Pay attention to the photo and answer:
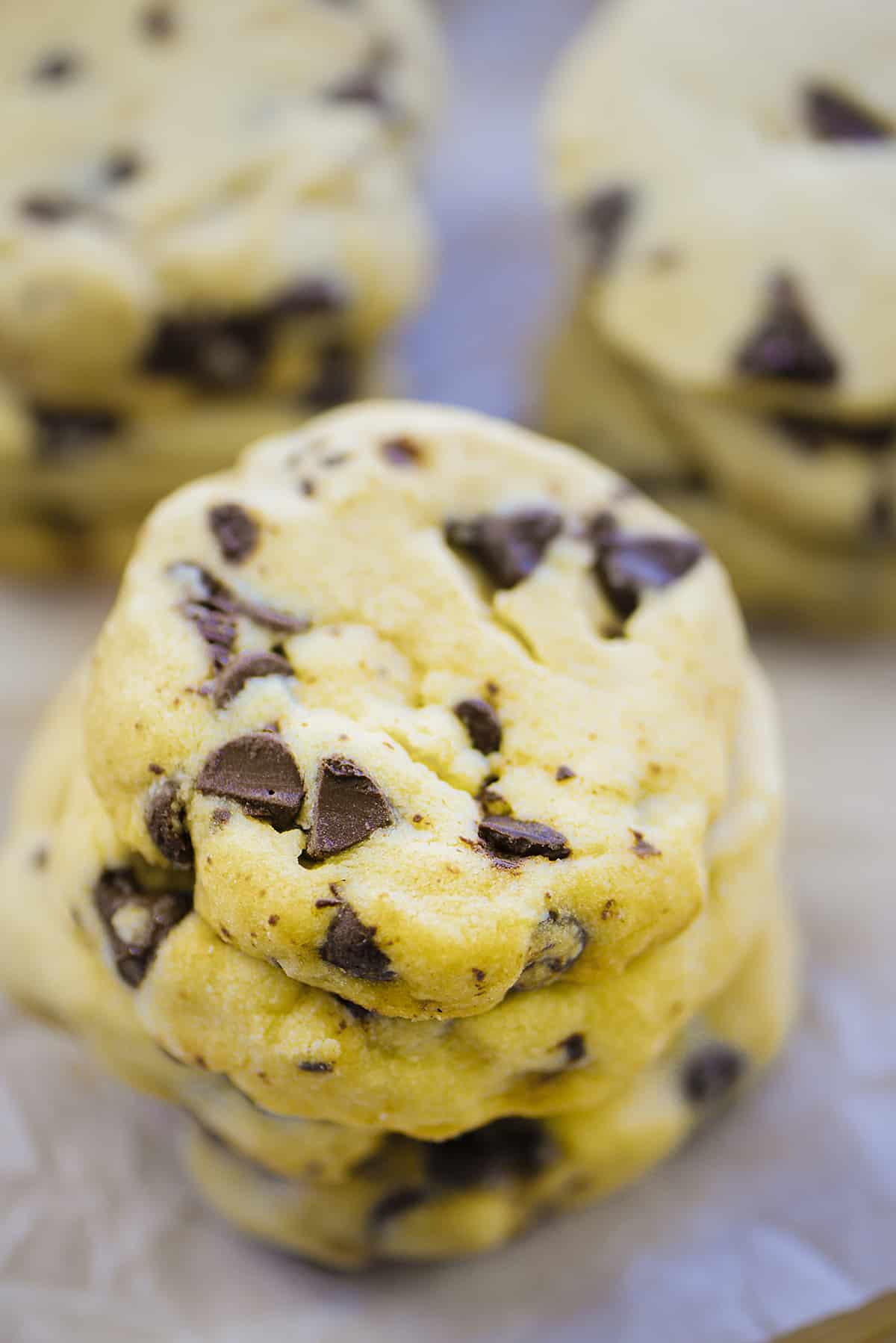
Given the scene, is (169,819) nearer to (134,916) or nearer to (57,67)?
(134,916)

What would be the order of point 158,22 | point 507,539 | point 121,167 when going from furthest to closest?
1. point 158,22
2. point 121,167
3. point 507,539

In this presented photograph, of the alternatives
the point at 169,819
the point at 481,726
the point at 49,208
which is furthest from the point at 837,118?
Result: the point at 169,819

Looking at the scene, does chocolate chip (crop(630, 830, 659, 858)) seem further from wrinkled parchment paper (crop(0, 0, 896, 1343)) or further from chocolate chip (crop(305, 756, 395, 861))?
wrinkled parchment paper (crop(0, 0, 896, 1343))

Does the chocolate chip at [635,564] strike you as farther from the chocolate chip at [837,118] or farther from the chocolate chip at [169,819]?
the chocolate chip at [837,118]

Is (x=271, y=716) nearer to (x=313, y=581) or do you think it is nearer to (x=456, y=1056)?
(x=313, y=581)

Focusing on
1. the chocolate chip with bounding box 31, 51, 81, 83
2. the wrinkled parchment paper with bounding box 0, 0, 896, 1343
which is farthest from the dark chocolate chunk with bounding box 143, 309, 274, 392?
the wrinkled parchment paper with bounding box 0, 0, 896, 1343

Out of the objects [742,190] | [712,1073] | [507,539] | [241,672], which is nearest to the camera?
[241,672]

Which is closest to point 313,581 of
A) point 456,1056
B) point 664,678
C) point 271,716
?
point 271,716
